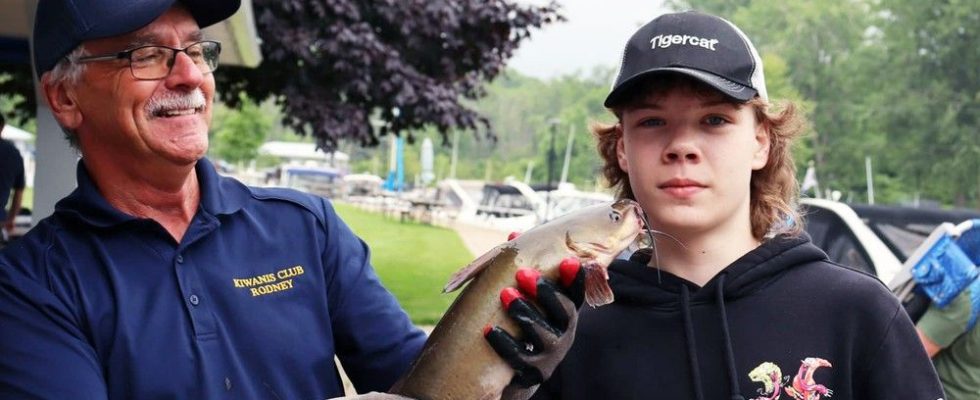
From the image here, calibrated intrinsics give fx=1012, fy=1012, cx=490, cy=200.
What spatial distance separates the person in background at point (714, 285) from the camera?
90.6 inches

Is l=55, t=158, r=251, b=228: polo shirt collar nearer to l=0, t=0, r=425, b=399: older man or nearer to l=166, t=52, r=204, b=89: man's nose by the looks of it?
l=0, t=0, r=425, b=399: older man

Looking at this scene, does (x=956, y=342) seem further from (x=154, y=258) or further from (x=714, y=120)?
(x=154, y=258)

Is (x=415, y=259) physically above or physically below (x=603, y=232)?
below

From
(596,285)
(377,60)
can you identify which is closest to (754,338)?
(596,285)

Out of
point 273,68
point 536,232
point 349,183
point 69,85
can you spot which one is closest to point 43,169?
point 273,68

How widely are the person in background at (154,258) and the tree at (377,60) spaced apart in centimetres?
723

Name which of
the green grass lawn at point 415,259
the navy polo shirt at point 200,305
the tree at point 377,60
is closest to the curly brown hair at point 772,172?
the navy polo shirt at point 200,305

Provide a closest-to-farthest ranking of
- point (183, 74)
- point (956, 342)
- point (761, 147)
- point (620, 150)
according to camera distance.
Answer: point (183, 74)
point (761, 147)
point (620, 150)
point (956, 342)

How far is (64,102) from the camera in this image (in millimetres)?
2541

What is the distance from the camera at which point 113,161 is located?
2512 millimetres

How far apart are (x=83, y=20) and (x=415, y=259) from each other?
1890cm

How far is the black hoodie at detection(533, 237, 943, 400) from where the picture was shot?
228 cm

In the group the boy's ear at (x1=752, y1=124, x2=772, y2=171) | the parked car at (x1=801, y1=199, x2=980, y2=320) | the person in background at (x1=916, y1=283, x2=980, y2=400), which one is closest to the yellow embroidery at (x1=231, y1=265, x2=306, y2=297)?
the boy's ear at (x1=752, y1=124, x2=772, y2=171)

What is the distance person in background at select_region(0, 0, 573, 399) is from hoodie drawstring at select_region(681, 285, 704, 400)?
0.36 m
